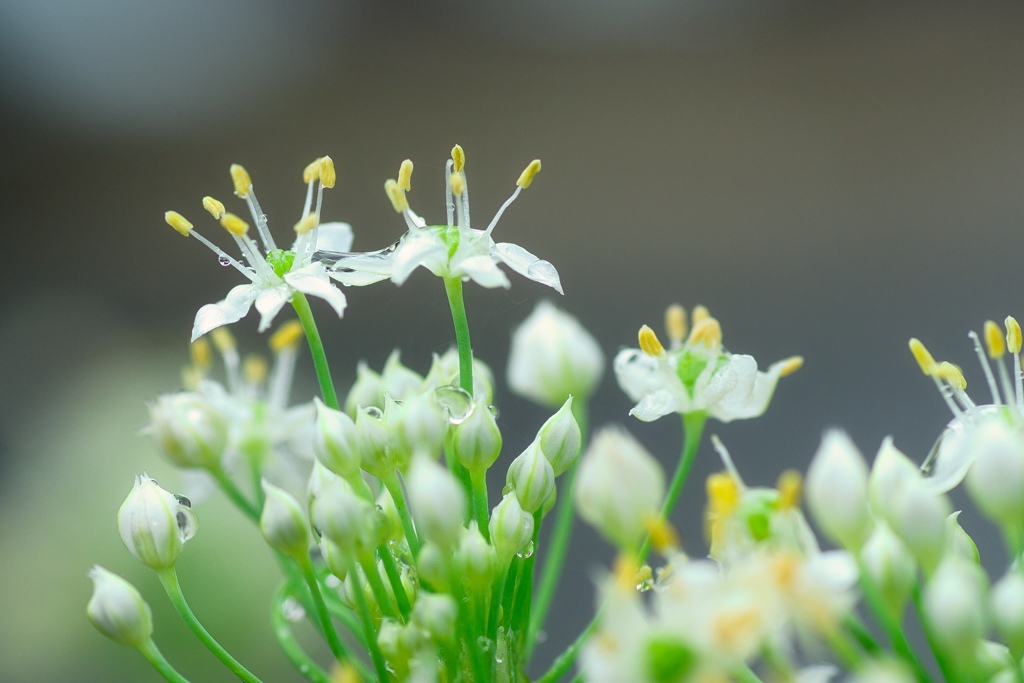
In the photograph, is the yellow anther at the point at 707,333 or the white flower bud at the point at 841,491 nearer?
the white flower bud at the point at 841,491

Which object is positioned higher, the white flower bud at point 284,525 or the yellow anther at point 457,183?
the yellow anther at point 457,183

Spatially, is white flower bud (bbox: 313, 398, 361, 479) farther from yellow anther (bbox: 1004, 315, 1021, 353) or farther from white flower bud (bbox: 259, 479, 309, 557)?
yellow anther (bbox: 1004, 315, 1021, 353)

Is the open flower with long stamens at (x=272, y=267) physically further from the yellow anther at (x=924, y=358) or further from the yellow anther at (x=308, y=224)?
the yellow anther at (x=924, y=358)

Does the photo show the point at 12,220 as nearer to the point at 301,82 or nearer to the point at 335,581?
the point at 301,82

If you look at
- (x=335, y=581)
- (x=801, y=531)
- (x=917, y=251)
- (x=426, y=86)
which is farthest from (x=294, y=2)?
(x=801, y=531)

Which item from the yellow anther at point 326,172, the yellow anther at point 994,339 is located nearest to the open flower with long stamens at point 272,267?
the yellow anther at point 326,172
